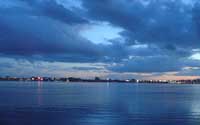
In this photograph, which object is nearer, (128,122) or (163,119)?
(128,122)

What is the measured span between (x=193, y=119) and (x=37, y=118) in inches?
740

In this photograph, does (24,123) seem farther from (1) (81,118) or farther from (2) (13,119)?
(1) (81,118)

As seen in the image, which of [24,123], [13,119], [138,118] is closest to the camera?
[24,123]

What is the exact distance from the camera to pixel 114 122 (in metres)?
44.5

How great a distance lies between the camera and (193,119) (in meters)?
48.7

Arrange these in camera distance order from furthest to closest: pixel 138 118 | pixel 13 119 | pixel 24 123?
1. pixel 138 118
2. pixel 13 119
3. pixel 24 123

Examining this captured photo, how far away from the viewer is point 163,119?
158 feet

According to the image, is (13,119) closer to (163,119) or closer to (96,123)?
(96,123)

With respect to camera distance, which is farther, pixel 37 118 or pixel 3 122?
pixel 37 118

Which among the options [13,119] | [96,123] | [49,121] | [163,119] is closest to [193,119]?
[163,119]

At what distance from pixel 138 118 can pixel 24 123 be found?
14.2 meters

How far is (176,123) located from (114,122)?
6.90 m

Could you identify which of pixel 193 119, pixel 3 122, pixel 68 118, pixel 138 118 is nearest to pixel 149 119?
pixel 138 118

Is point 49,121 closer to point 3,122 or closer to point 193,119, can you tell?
point 3,122
